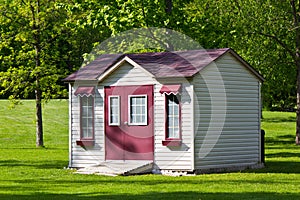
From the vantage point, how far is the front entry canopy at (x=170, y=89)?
2285cm

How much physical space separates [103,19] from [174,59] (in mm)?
10550

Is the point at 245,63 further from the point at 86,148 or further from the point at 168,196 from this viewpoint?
the point at 168,196

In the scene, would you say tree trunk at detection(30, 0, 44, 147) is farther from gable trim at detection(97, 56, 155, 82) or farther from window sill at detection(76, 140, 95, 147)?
gable trim at detection(97, 56, 155, 82)

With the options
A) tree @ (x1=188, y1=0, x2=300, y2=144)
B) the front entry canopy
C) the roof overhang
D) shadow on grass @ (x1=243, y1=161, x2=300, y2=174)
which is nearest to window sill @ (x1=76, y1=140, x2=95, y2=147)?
the roof overhang

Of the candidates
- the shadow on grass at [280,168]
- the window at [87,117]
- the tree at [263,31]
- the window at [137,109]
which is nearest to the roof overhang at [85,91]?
the window at [87,117]

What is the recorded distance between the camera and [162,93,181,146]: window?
23172mm

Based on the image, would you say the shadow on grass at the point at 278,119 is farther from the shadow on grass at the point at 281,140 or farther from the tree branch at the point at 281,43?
the tree branch at the point at 281,43

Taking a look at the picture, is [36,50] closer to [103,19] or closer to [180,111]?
[103,19]

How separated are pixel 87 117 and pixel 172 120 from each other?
134 inches

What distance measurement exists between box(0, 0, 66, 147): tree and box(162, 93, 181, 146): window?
49.4 ft

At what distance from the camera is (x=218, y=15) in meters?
37.8

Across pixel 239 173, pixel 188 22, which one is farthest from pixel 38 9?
pixel 239 173

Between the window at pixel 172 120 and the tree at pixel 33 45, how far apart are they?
15062 mm

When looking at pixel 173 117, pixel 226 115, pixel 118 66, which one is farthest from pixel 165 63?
pixel 226 115
